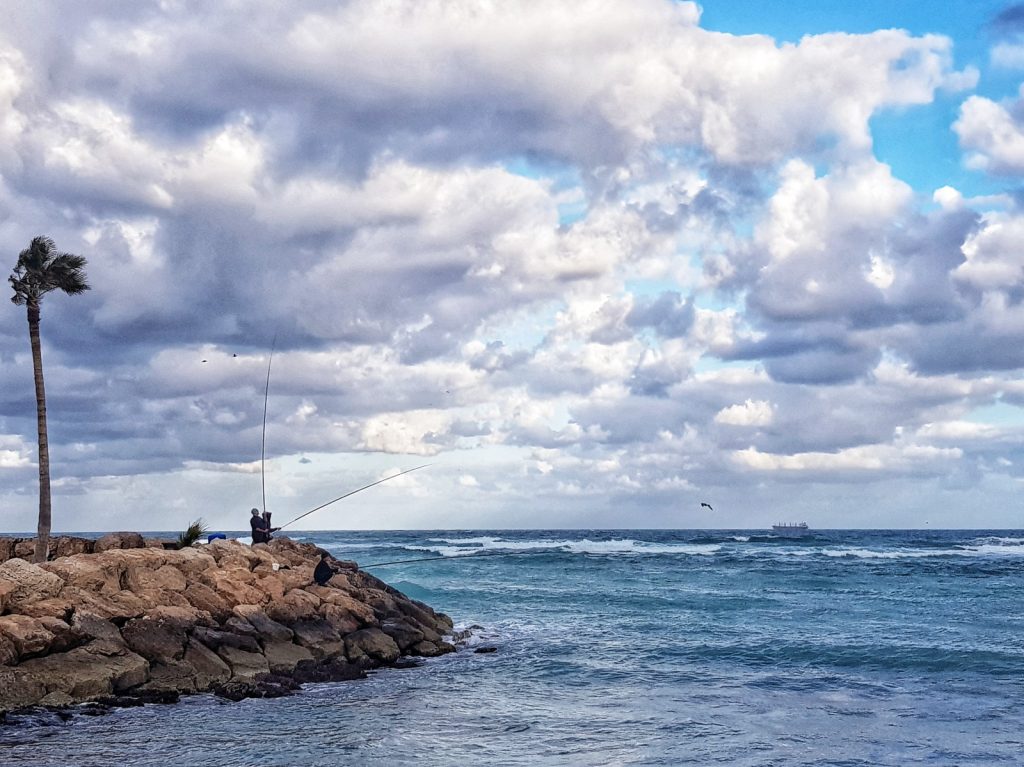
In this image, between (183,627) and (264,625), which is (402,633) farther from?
(183,627)

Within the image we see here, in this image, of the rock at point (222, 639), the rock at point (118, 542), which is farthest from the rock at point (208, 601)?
the rock at point (118, 542)

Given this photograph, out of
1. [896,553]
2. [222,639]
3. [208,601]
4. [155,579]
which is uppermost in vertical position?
[155,579]

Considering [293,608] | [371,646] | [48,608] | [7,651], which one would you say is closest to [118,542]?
[293,608]

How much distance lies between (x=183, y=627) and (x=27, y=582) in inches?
119

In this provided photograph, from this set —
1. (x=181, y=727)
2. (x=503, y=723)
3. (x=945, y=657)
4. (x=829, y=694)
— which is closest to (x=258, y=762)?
(x=181, y=727)

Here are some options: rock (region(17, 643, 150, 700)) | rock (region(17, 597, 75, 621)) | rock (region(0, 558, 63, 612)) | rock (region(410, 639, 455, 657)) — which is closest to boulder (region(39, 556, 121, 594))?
rock (region(0, 558, 63, 612))

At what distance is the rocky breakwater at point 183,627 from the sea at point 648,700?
2.71ft

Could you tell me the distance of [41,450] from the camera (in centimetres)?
2497

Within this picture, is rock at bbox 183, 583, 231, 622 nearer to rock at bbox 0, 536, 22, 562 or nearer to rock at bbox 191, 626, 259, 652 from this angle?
rock at bbox 191, 626, 259, 652

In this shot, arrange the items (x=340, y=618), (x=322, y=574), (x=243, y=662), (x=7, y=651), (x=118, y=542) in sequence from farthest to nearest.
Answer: (x=322, y=574), (x=118, y=542), (x=340, y=618), (x=243, y=662), (x=7, y=651)

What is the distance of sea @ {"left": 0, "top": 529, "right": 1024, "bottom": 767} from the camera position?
569 inches

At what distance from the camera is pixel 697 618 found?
3197 centimetres

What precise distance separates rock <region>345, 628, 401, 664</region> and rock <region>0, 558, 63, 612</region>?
634 cm

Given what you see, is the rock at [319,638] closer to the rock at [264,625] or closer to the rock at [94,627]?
the rock at [264,625]
